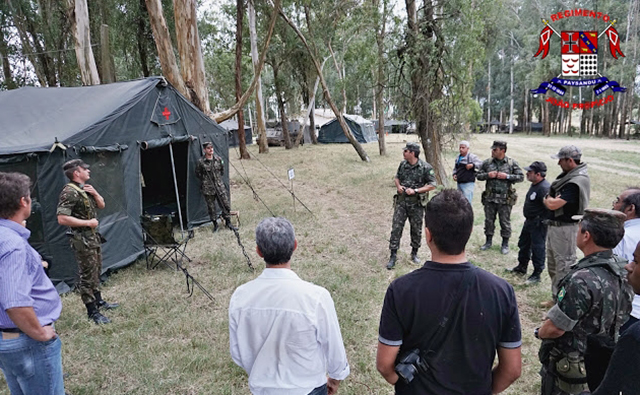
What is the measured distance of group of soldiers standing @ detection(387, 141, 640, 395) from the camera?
1.83 meters

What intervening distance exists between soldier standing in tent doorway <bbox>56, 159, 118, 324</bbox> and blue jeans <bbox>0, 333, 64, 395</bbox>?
2.09m

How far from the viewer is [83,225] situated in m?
3.78

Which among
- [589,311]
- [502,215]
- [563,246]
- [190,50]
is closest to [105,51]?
[190,50]

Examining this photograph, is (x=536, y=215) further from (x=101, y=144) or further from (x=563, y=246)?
(x=101, y=144)

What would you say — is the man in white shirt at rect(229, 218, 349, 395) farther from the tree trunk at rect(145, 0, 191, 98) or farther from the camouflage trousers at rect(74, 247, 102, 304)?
the tree trunk at rect(145, 0, 191, 98)

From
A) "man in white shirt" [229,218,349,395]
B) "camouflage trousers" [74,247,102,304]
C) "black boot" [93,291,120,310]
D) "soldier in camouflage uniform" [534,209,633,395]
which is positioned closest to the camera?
"man in white shirt" [229,218,349,395]

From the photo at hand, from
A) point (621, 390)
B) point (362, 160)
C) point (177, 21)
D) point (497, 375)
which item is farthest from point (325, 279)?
point (362, 160)

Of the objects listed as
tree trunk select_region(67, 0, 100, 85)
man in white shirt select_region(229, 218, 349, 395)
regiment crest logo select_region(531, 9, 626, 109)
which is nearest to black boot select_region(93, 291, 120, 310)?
man in white shirt select_region(229, 218, 349, 395)

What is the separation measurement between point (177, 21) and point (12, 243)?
7815 millimetres

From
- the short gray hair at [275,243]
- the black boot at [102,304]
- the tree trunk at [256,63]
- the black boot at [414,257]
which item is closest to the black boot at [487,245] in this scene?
the black boot at [414,257]

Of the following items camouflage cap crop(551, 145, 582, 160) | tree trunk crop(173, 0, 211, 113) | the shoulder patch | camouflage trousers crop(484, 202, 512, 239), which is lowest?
camouflage trousers crop(484, 202, 512, 239)

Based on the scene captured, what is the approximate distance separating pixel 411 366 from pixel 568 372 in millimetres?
1102

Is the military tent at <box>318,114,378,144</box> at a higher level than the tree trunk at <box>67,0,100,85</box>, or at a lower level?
lower

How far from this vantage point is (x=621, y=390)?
1.04 meters
